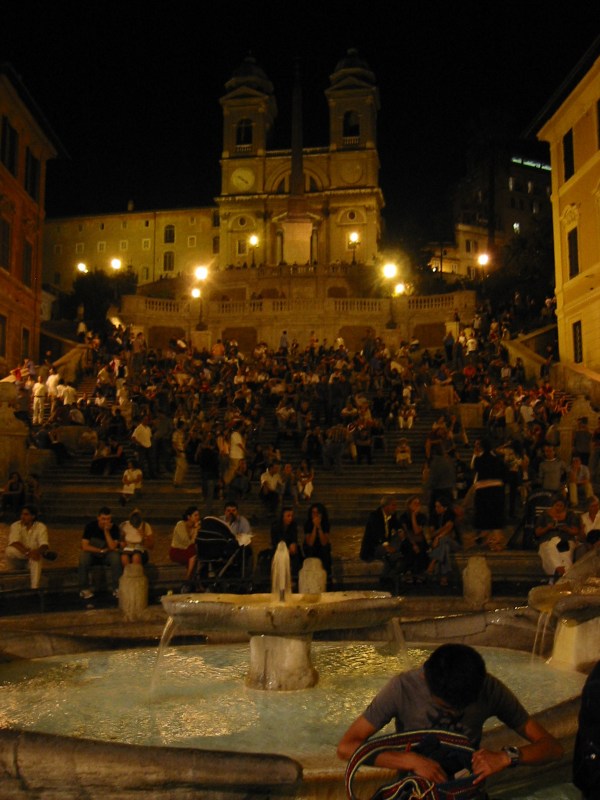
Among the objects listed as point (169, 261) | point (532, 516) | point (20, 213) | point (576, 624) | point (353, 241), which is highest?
point (169, 261)

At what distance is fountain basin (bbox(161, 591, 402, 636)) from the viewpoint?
6.64 metres

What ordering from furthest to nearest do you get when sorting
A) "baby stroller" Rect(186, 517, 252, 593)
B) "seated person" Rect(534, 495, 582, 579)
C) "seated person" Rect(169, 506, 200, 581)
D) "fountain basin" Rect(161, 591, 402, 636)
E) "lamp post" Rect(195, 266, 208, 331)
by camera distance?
1. "lamp post" Rect(195, 266, 208, 331)
2. "seated person" Rect(169, 506, 200, 581)
3. "baby stroller" Rect(186, 517, 252, 593)
4. "seated person" Rect(534, 495, 582, 579)
5. "fountain basin" Rect(161, 591, 402, 636)

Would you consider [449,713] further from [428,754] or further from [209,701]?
[209,701]

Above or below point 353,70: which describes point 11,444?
below

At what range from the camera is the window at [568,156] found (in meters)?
30.1

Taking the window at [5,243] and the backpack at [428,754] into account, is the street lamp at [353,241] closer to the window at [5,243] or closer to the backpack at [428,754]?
the window at [5,243]

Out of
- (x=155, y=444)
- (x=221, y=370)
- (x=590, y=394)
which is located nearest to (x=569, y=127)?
(x=590, y=394)

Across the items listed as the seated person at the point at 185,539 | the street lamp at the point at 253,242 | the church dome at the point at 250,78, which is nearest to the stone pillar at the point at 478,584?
the seated person at the point at 185,539

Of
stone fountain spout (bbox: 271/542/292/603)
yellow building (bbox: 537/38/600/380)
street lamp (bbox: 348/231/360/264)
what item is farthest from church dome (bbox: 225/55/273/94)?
stone fountain spout (bbox: 271/542/292/603)

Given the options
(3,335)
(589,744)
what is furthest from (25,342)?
(589,744)

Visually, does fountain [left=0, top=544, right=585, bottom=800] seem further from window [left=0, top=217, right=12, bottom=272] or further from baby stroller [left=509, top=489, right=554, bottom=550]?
window [left=0, top=217, right=12, bottom=272]

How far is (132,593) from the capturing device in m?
9.41

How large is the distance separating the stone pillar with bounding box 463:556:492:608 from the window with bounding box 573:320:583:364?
21.3m

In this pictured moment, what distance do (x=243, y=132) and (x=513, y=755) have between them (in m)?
79.6
